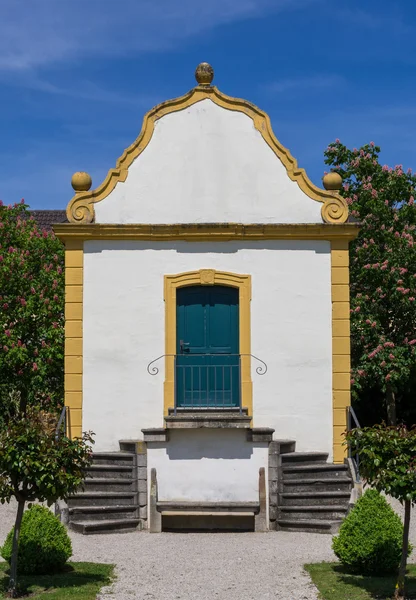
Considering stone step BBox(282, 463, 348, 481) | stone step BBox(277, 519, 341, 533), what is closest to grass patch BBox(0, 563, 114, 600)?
stone step BBox(277, 519, 341, 533)

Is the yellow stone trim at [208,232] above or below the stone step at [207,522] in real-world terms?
above

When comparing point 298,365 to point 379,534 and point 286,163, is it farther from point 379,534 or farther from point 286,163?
point 379,534

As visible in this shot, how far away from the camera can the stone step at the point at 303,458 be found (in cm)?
1345

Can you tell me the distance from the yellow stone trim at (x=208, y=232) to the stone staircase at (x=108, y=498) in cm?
279

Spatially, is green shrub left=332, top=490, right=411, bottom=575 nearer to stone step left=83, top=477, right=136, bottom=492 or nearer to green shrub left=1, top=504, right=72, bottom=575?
green shrub left=1, top=504, right=72, bottom=575

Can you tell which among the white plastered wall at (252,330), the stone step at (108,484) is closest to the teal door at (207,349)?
the white plastered wall at (252,330)

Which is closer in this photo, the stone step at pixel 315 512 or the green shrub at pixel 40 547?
the green shrub at pixel 40 547

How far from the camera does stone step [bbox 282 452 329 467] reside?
44.1 feet

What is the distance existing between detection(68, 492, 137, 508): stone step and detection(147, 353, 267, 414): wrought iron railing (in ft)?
5.24

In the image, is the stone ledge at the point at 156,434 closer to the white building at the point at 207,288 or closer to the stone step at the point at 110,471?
the white building at the point at 207,288

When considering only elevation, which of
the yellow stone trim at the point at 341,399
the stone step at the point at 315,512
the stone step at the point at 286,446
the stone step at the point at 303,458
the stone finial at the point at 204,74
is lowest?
the stone step at the point at 315,512

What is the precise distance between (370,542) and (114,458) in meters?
4.79

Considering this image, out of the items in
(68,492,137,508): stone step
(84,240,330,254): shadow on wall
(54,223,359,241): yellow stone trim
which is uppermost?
(54,223,359,241): yellow stone trim

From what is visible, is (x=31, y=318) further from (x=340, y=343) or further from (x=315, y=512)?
(x=315, y=512)
